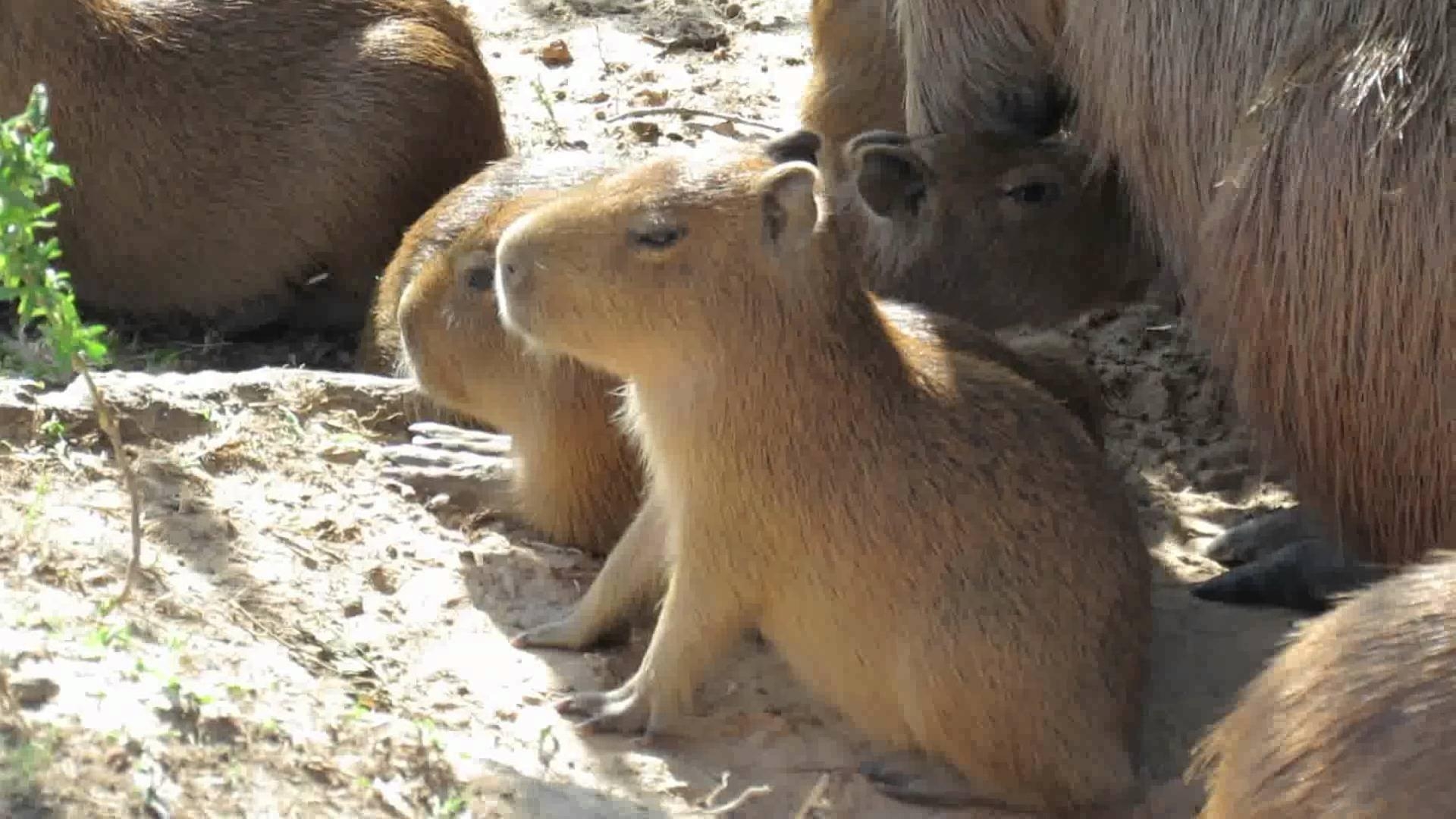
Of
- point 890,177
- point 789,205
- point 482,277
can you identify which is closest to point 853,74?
point 890,177

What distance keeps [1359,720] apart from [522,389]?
6.91 ft

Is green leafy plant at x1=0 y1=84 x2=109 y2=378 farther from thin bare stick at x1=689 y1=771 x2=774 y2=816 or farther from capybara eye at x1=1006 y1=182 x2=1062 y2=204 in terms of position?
capybara eye at x1=1006 y1=182 x2=1062 y2=204

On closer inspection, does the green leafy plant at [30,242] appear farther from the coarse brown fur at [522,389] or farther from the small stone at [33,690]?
the coarse brown fur at [522,389]

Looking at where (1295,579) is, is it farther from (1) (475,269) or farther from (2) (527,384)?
(1) (475,269)

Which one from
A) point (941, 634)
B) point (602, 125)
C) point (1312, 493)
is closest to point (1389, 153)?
point (1312, 493)

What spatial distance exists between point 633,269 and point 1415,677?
1.47m

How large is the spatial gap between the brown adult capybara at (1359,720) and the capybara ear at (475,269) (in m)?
1.98

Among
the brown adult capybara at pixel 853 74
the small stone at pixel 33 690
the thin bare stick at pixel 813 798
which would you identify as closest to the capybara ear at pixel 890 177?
the brown adult capybara at pixel 853 74

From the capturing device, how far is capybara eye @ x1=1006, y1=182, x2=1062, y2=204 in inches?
203

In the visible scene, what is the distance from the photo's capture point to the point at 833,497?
345cm

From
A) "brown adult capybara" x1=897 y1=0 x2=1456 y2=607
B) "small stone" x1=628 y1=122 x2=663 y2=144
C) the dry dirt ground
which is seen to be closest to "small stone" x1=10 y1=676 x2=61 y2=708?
the dry dirt ground

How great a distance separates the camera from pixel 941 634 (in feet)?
11.1

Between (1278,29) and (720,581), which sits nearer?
(720,581)

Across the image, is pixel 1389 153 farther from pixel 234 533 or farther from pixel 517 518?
pixel 234 533
